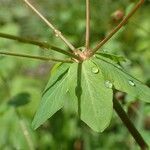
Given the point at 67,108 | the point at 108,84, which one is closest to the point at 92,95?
the point at 108,84

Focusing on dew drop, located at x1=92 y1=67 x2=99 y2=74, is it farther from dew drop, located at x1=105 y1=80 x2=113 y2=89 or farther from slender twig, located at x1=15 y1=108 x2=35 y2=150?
slender twig, located at x1=15 y1=108 x2=35 y2=150

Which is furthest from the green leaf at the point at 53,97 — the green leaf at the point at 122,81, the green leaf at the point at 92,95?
the green leaf at the point at 122,81

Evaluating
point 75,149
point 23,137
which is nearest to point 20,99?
point 23,137

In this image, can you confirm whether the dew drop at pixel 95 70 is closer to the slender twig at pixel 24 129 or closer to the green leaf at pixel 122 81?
the green leaf at pixel 122 81

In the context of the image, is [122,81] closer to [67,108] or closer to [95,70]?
[95,70]

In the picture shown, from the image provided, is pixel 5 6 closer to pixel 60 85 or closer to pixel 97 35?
pixel 97 35

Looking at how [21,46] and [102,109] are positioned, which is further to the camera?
[21,46]
